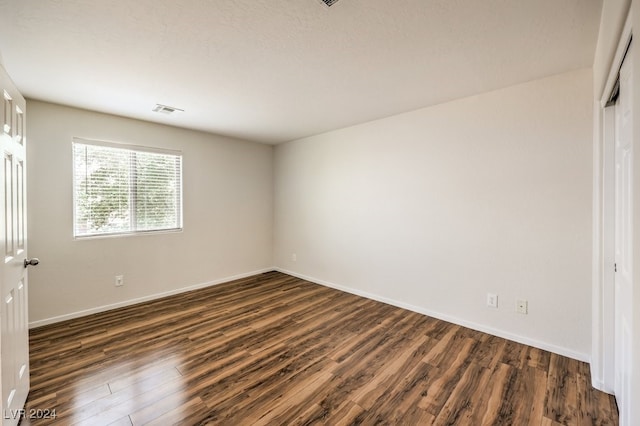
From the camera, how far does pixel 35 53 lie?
202 cm

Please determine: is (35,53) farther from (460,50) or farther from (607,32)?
(607,32)

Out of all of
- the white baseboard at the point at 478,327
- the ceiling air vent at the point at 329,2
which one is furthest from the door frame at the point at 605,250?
Result: the ceiling air vent at the point at 329,2

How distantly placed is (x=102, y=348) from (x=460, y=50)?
3926 millimetres

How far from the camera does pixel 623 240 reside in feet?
5.27

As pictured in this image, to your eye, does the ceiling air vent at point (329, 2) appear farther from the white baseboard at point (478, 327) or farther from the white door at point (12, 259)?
the white baseboard at point (478, 327)

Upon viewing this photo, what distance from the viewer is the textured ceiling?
5.24ft

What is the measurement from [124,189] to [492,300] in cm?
449

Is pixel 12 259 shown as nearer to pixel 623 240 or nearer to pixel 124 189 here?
pixel 124 189

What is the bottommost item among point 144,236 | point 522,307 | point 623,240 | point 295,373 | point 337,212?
point 295,373

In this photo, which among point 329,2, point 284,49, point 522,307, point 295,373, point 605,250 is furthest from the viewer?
point 522,307

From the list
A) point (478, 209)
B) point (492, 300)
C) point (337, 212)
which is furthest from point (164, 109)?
point (492, 300)

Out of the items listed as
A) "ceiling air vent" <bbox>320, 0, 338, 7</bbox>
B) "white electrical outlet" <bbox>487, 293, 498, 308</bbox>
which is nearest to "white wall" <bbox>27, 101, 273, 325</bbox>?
"ceiling air vent" <bbox>320, 0, 338, 7</bbox>

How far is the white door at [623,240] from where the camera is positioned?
1.31m

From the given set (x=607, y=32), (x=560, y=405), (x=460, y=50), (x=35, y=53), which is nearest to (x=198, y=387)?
(x=560, y=405)
